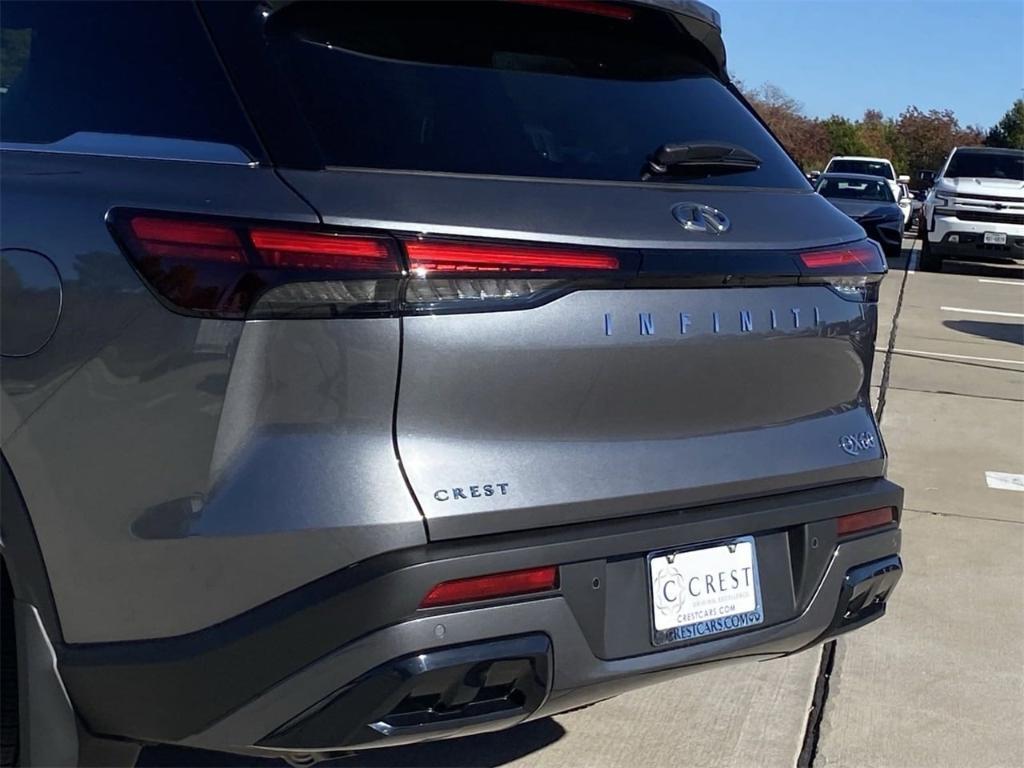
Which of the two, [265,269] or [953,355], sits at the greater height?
[265,269]

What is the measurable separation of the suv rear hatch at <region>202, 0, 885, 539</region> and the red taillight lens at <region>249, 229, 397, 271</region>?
4 cm

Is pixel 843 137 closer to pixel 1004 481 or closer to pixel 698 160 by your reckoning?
pixel 1004 481

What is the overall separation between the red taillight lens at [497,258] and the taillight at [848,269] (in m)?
0.60

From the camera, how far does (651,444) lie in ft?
7.95

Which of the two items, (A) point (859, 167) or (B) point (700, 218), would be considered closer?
(B) point (700, 218)

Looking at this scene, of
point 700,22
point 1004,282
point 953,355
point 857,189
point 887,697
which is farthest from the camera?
point 857,189

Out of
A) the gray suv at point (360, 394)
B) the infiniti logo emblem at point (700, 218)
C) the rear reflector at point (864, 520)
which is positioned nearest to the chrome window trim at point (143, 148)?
the gray suv at point (360, 394)

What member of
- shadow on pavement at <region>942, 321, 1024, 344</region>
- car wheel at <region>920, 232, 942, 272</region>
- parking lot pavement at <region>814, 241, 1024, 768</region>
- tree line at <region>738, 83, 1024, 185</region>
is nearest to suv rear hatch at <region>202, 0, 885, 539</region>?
parking lot pavement at <region>814, 241, 1024, 768</region>

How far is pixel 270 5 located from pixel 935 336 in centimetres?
944

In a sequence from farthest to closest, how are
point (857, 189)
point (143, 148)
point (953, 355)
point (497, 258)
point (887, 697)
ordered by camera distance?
point (857, 189) < point (953, 355) < point (887, 697) < point (143, 148) < point (497, 258)

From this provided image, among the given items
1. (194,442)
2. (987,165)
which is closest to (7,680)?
(194,442)

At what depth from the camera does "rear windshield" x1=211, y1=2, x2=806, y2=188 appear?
7.50 ft

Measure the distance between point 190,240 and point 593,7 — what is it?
A: 1122 millimetres

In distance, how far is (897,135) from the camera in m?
Result: 55.5
